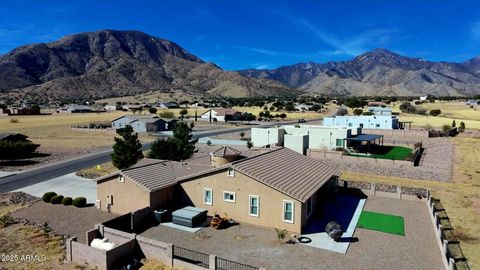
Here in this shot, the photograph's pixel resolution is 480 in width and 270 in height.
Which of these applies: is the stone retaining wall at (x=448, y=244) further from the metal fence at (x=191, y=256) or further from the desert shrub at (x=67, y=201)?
the desert shrub at (x=67, y=201)

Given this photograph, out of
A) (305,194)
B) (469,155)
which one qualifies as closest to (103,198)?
(305,194)

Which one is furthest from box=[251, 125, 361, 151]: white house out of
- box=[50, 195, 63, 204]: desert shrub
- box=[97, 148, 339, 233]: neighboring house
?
box=[50, 195, 63, 204]: desert shrub

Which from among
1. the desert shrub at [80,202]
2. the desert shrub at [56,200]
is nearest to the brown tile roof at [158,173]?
the desert shrub at [80,202]

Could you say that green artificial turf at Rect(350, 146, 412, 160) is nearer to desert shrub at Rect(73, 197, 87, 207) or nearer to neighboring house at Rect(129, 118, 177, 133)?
desert shrub at Rect(73, 197, 87, 207)

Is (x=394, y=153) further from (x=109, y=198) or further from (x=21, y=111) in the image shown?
(x=21, y=111)

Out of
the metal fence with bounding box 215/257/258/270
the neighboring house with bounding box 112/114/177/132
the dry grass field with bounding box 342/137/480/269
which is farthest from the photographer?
the neighboring house with bounding box 112/114/177/132
